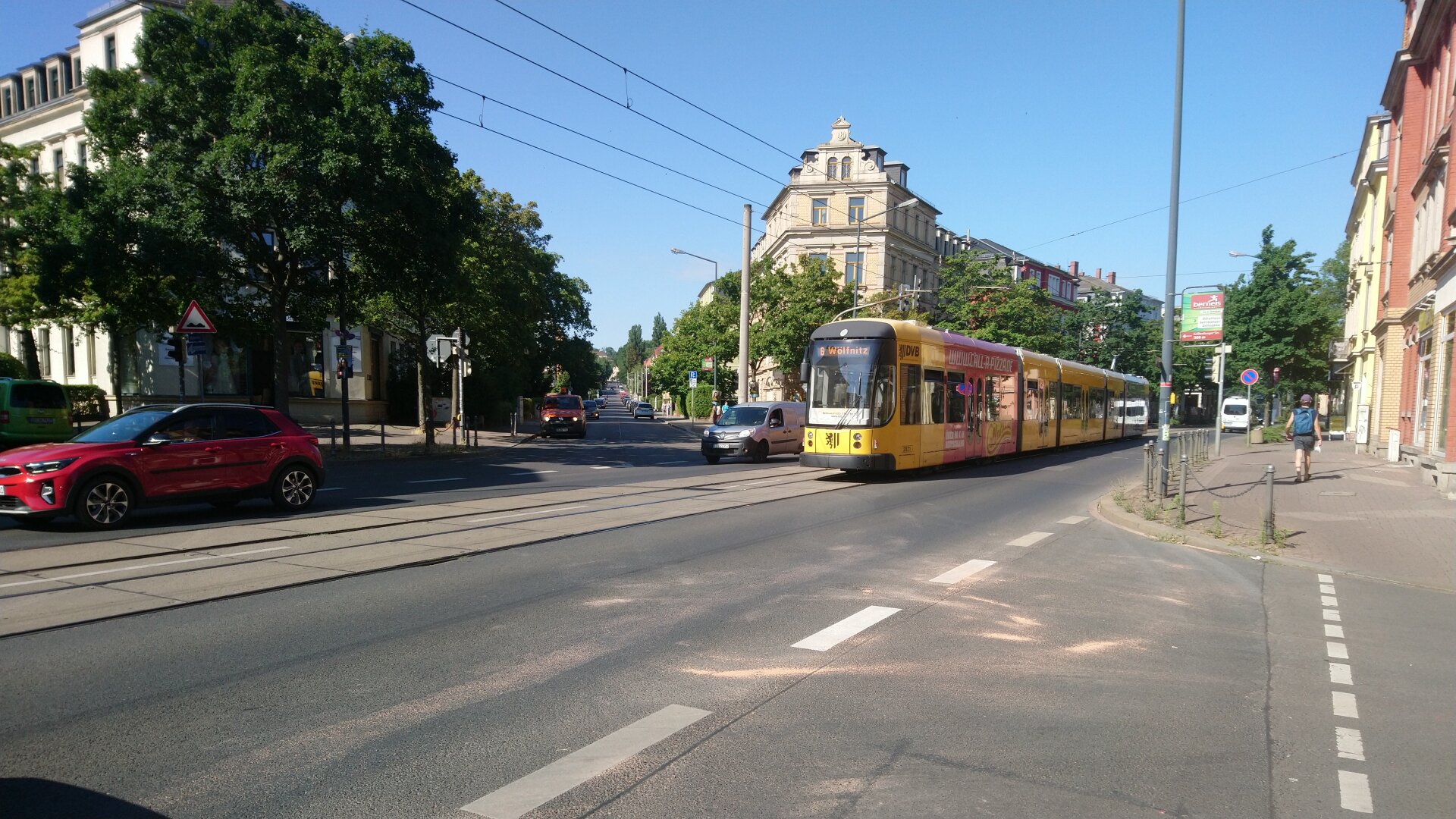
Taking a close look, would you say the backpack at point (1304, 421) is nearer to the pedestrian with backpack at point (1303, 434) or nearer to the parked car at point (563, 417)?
the pedestrian with backpack at point (1303, 434)

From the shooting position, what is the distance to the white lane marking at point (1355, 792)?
3609mm

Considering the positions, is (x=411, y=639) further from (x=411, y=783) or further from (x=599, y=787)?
(x=599, y=787)

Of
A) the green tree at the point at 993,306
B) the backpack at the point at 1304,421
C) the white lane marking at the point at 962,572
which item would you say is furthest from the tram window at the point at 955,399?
the green tree at the point at 993,306

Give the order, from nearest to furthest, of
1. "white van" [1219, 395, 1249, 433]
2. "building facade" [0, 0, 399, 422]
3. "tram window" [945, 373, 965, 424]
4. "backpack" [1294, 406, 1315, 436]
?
"backpack" [1294, 406, 1315, 436] → "tram window" [945, 373, 965, 424] → "building facade" [0, 0, 399, 422] → "white van" [1219, 395, 1249, 433]

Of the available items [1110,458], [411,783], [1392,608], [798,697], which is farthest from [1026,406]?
[411,783]

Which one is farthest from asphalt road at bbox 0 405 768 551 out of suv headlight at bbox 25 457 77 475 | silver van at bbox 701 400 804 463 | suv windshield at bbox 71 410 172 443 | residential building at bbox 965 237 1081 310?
residential building at bbox 965 237 1081 310

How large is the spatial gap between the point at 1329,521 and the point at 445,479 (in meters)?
15.9

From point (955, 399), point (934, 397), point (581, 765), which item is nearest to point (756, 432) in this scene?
point (955, 399)

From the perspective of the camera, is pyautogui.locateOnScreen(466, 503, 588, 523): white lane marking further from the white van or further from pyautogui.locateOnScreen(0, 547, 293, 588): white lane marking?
the white van

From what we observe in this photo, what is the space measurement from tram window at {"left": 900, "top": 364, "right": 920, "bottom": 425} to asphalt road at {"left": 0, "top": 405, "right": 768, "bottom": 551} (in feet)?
14.5

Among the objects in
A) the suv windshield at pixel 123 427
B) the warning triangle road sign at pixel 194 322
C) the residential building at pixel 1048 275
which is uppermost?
the residential building at pixel 1048 275

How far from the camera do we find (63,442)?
1055 centimetres

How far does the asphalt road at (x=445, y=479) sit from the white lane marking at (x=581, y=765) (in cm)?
851

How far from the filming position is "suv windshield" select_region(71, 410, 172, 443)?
34.7 feet
